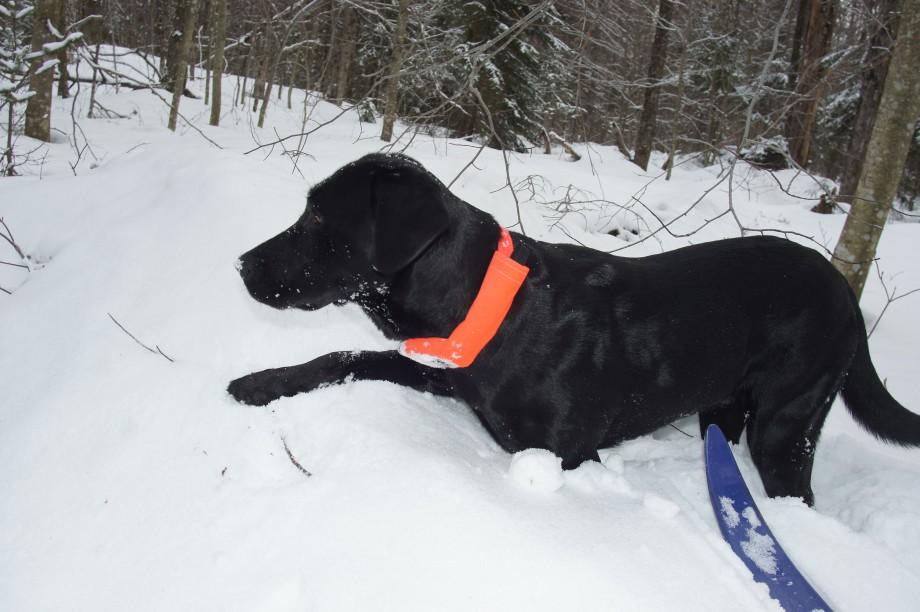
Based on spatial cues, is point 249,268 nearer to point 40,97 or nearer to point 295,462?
point 295,462

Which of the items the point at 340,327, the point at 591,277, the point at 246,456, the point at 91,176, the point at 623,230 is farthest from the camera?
the point at 623,230

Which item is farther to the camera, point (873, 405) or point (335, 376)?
point (873, 405)

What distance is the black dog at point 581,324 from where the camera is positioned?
2195 millimetres

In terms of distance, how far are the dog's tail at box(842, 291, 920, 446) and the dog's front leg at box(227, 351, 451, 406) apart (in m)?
1.98

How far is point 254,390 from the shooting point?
2299 millimetres

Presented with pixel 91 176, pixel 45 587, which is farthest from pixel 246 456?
pixel 91 176

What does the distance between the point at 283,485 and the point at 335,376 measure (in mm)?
623

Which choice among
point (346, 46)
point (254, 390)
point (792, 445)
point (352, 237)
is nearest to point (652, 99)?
point (346, 46)

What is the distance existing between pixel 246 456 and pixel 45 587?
625 mm

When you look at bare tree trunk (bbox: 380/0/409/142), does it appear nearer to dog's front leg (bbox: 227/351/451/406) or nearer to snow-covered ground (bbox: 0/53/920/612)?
snow-covered ground (bbox: 0/53/920/612)

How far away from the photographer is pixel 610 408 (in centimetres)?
243

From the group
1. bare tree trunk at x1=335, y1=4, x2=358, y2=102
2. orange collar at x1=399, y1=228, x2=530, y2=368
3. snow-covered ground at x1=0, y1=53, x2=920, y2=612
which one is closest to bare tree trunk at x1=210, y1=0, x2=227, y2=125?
bare tree trunk at x1=335, y1=4, x2=358, y2=102

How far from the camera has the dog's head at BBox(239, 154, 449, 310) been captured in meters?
2.05

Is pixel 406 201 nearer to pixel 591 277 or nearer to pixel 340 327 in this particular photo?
pixel 591 277
